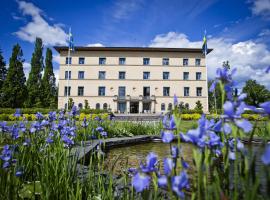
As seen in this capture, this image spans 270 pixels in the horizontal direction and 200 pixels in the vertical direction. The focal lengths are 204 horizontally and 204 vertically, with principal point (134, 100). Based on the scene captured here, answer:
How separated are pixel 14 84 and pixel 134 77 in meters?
19.3

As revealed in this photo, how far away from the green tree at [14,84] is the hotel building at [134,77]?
19.9 feet

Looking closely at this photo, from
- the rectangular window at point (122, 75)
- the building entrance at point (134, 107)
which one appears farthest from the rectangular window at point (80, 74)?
the building entrance at point (134, 107)

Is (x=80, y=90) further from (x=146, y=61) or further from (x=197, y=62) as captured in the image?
(x=197, y=62)

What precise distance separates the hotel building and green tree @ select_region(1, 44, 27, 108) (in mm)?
6065

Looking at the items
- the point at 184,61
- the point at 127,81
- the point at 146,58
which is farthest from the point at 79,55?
the point at 184,61

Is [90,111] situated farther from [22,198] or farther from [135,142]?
[22,198]

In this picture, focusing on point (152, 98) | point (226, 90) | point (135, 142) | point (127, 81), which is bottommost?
point (135, 142)

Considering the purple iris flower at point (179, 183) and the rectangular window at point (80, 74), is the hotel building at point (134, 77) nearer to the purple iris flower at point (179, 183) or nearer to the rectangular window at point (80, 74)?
the rectangular window at point (80, 74)

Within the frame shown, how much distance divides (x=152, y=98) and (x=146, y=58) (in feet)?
23.8

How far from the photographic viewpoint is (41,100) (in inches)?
1489

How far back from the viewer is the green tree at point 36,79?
3647 centimetres

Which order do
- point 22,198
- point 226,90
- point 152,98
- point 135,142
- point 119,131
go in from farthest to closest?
point 152,98, point 119,131, point 135,142, point 22,198, point 226,90

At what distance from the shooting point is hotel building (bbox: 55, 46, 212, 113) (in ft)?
115

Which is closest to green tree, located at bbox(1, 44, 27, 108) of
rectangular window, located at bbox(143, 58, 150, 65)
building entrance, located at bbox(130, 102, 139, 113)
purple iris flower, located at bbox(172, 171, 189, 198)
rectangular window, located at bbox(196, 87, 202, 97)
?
building entrance, located at bbox(130, 102, 139, 113)
